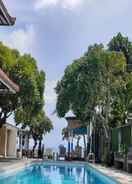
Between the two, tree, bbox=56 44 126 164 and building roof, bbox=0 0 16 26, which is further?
tree, bbox=56 44 126 164

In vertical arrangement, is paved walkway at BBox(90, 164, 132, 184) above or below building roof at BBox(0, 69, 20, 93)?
below

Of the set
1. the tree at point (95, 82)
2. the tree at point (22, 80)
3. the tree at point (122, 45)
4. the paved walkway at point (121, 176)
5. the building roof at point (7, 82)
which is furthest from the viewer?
the tree at point (122, 45)

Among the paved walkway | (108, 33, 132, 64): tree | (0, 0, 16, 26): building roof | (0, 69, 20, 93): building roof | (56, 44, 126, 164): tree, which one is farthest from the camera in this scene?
(108, 33, 132, 64): tree

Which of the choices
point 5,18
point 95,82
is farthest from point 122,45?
point 5,18

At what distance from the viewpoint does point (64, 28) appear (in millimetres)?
22922

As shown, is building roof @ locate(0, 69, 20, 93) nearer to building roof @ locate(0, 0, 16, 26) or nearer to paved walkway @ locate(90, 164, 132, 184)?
building roof @ locate(0, 0, 16, 26)

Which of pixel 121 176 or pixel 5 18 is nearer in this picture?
pixel 5 18

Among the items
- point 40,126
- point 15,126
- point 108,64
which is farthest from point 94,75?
point 40,126

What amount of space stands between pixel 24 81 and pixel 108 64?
199 inches

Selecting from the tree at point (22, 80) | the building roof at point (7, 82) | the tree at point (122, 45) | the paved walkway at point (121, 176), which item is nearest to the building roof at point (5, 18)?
the building roof at point (7, 82)

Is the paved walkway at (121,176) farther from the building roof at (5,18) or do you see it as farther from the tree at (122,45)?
the tree at (122,45)

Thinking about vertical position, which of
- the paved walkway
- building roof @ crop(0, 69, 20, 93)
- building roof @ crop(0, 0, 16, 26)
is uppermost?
building roof @ crop(0, 0, 16, 26)

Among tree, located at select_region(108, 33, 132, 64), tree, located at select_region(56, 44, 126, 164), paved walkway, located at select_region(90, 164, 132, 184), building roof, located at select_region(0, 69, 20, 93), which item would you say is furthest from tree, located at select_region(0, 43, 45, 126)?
tree, located at select_region(108, 33, 132, 64)

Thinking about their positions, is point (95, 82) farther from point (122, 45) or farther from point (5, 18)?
point (5, 18)
